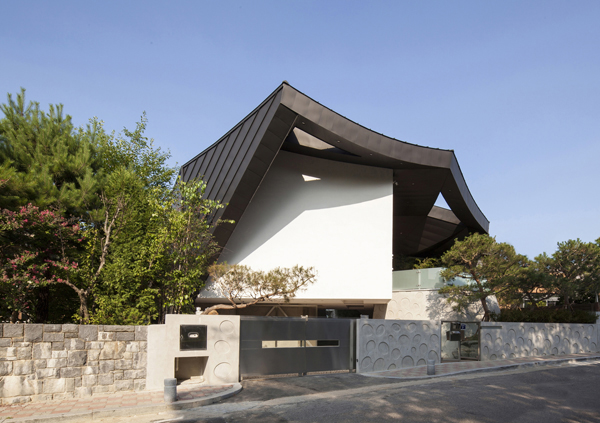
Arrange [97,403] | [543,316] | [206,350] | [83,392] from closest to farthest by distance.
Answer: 1. [97,403]
2. [83,392]
3. [206,350]
4. [543,316]

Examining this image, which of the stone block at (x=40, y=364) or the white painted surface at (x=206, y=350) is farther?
the white painted surface at (x=206, y=350)

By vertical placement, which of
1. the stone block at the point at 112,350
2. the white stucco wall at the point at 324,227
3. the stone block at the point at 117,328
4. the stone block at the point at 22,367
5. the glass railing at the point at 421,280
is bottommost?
the stone block at the point at 22,367

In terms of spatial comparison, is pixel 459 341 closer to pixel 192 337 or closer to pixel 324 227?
pixel 324 227

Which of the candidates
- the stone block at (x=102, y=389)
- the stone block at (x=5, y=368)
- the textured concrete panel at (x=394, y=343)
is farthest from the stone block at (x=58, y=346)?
the textured concrete panel at (x=394, y=343)

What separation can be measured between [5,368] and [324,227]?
1357 cm

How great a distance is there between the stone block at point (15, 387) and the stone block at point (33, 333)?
2.68ft

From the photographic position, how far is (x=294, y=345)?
13.9 metres

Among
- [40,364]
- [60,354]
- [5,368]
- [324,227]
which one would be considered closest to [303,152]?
[324,227]

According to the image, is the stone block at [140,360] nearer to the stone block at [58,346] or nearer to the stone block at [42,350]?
the stone block at [58,346]

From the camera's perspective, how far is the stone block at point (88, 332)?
1054 cm

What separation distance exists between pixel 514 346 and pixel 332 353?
1029cm

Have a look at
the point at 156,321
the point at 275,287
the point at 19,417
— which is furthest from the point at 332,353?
the point at 19,417

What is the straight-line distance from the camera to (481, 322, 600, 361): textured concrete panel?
1894cm

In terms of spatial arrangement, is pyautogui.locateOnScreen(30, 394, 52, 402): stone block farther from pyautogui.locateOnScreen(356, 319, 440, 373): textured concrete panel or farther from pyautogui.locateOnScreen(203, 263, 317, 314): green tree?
pyautogui.locateOnScreen(356, 319, 440, 373): textured concrete panel
